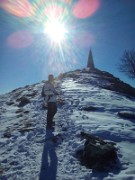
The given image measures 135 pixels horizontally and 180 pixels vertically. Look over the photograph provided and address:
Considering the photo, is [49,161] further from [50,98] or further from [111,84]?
[111,84]

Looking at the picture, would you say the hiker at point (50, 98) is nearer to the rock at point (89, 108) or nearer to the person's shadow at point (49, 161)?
the person's shadow at point (49, 161)

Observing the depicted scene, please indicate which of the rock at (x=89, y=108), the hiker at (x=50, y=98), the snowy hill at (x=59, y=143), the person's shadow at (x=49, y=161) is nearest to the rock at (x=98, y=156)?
the snowy hill at (x=59, y=143)

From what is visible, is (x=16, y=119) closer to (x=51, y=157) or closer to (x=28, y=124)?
(x=28, y=124)

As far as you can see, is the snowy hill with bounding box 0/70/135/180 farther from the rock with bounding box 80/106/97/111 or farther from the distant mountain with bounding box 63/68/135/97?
the distant mountain with bounding box 63/68/135/97

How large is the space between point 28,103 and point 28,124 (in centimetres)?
715

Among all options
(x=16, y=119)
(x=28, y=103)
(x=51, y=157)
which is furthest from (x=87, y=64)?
(x=51, y=157)

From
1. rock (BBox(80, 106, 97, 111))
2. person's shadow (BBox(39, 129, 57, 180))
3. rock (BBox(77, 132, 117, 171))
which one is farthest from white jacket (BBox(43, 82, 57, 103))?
rock (BBox(80, 106, 97, 111))

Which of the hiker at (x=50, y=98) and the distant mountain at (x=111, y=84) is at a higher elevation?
the distant mountain at (x=111, y=84)

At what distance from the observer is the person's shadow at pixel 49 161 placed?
726cm

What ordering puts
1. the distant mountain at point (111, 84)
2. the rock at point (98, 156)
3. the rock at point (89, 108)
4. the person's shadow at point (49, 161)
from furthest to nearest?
1. the distant mountain at point (111, 84)
2. the rock at point (89, 108)
3. the rock at point (98, 156)
4. the person's shadow at point (49, 161)

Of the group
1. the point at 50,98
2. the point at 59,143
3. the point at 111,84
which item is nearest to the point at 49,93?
the point at 50,98

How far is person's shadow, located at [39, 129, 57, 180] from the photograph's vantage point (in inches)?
286

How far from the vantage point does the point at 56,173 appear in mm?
7379

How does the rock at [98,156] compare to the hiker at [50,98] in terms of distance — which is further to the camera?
the hiker at [50,98]
